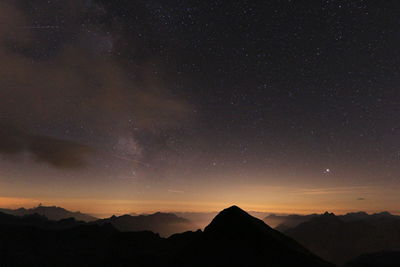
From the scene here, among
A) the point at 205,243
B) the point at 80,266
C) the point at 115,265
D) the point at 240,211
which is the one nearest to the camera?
the point at 205,243

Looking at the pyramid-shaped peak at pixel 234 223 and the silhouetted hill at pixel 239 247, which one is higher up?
the pyramid-shaped peak at pixel 234 223

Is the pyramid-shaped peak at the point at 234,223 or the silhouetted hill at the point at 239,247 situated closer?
the silhouetted hill at the point at 239,247

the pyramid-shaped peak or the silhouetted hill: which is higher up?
the pyramid-shaped peak

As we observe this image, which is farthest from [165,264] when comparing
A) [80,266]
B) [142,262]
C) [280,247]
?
[80,266]

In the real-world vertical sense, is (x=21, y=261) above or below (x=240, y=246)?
below

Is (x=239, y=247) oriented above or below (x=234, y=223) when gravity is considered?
below

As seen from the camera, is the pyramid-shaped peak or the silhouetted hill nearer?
the silhouetted hill

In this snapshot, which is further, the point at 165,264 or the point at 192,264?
the point at 165,264

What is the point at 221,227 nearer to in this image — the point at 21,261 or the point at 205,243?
the point at 205,243

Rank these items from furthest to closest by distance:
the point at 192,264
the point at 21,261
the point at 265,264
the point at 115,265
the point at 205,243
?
1. the point at 21,261
2. the point at 115,265
3. the point at 205,243
4. the point at 192,264
5. the point at 265,264

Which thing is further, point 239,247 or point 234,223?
point 234,223

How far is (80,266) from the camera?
7067 inches

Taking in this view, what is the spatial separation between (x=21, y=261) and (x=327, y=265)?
17892 cm

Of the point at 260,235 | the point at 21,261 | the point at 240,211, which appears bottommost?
the point at 21,261
